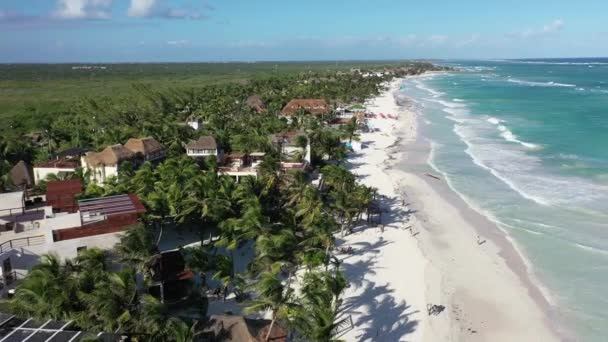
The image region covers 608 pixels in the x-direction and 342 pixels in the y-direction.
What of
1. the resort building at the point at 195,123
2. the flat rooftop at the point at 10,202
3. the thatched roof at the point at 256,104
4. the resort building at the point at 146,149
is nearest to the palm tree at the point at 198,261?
the flat rooftop at the point at 10,202

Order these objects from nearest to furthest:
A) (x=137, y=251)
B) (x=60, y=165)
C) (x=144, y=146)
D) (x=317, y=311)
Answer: (x=317, y=311)
(x=137, y=251)
(x=60, y=165)
(x=144, y=146)

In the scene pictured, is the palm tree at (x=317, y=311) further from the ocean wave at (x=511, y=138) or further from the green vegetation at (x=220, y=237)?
the ocean wave at (x=511, y=138)

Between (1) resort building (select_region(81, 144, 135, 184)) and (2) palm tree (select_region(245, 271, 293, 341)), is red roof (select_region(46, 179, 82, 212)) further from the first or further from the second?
(2) palm tree (select_region(245, 271, 293, 341))

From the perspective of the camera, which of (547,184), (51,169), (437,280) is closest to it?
(437,280)

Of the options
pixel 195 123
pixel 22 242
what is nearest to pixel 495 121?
pixel 195 123

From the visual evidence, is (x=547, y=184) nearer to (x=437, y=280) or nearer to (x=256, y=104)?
(x=437, y=280)

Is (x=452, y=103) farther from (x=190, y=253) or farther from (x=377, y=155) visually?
(x=190, y=253)

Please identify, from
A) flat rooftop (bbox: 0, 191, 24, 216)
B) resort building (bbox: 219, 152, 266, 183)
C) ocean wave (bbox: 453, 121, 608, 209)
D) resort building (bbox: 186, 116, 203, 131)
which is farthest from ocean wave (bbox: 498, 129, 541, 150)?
flat rooftop (bbox: 0, 191, 24, 216)
